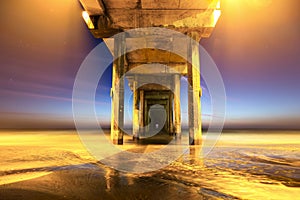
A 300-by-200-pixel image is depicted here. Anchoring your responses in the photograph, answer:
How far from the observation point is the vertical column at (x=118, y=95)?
762 cm

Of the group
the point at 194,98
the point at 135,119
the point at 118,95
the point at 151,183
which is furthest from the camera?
the point at 135,119

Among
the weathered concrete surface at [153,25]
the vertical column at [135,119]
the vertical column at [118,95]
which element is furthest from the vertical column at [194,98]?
the vertical column at [135,119]

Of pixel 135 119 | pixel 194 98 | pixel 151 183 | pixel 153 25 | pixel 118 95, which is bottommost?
pixel 151 183

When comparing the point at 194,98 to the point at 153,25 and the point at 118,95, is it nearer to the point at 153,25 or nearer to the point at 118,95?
the point at 118,95

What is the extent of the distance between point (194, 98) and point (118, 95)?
3.16 metres

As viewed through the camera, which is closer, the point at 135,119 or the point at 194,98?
the point at 194,98

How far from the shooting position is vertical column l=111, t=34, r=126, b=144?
25.0ft

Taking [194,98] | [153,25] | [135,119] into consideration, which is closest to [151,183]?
[194,98]

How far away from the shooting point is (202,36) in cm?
854

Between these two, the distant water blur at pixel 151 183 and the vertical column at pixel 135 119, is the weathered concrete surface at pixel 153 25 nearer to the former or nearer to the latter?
the distant water blur at pixel 151 183

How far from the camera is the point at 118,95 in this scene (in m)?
7.80

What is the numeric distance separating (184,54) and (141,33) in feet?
12.1

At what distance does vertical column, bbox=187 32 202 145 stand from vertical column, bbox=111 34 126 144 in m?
2.86

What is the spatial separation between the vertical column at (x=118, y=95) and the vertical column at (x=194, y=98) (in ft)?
9.38
